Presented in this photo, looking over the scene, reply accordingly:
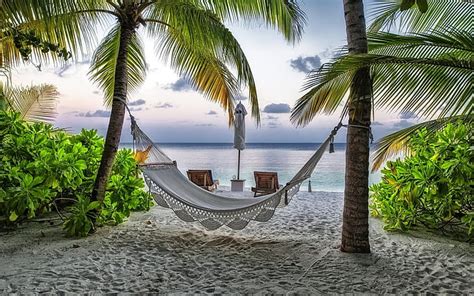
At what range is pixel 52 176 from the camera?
282cm

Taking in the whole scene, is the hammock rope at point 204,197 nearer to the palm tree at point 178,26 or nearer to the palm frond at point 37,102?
the palm tree at point 178,26

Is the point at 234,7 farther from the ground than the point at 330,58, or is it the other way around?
the point at 234,7

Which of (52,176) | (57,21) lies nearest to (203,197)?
(52,176)

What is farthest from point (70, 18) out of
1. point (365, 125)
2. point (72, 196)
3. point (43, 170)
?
point (365, 125)

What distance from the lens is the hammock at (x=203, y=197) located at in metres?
2.64

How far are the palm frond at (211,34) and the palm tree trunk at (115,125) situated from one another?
35 centimetres

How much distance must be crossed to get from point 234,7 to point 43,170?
2.03 m

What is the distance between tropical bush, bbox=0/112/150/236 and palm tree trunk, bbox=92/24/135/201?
0.14 metres

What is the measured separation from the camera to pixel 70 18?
113 inches

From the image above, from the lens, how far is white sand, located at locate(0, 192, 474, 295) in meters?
1.95

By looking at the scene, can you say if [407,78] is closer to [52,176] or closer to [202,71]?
[202,71]

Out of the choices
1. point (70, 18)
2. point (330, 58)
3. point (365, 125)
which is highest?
point (70, 18)

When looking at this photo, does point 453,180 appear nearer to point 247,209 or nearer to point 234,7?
point 247,209

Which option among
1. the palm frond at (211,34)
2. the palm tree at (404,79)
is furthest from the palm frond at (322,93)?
the palm frond at (211,34)
